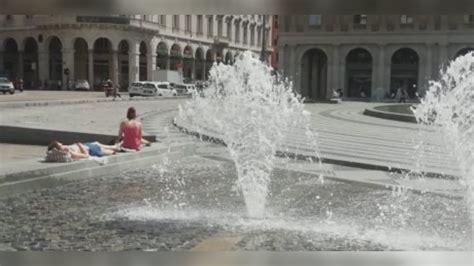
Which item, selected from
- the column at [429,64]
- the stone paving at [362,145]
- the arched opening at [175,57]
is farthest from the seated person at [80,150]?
the arched opening at [175,57]

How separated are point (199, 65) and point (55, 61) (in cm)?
1576

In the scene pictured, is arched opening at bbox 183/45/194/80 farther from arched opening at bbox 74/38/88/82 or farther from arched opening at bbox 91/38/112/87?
arched opening at bbox 74/38/88/82

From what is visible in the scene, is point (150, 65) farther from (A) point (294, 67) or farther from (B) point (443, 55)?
(B) point (443, 55)

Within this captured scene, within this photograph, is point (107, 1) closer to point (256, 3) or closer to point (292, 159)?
point (256, 3)

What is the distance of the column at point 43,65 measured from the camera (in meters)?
58.5

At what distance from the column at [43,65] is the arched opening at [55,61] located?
367 millimetres

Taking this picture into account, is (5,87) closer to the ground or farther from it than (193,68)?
closer to the ground

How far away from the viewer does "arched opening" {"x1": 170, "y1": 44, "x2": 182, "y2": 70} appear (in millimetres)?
61531

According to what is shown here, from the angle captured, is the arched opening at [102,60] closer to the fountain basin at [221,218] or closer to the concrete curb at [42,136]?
the concrete curb at [42,136]

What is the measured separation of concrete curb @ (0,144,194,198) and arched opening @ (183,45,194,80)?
51.0 meters

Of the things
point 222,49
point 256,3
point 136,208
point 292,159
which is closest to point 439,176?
point 292,159

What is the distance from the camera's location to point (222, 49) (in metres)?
50.5

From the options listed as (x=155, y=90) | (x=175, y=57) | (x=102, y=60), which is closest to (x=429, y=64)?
(x=155, y=90)

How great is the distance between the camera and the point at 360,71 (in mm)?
60312
